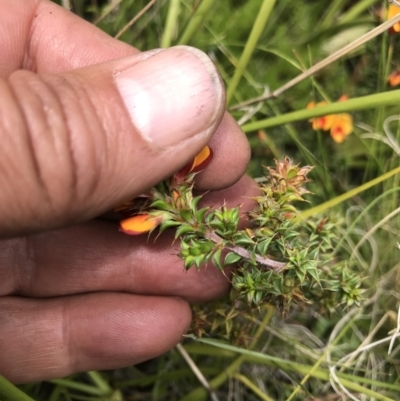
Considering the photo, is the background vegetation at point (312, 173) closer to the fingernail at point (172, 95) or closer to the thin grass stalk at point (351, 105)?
the thin grass stalk at point (351, 105)

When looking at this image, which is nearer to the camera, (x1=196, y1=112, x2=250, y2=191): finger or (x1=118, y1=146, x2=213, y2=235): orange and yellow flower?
(x1=118, y1=146, x2=213, y2=235): orange and yellow flower

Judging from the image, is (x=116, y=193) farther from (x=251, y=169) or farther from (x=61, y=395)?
(x=61, y=395)

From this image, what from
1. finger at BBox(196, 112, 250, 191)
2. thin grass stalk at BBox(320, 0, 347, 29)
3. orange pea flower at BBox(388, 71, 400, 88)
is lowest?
finger at BBox(196, 112, 250, 191)

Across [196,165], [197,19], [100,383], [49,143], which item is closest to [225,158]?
[196,165]

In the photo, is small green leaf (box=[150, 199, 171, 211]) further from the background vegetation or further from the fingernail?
the background vegetation

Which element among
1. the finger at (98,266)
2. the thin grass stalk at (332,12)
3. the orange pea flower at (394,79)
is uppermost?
the thin grass stalk at (332,12)

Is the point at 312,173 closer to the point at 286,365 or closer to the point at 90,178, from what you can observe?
the point at 286,365

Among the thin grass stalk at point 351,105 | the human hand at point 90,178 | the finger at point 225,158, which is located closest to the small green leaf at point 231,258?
the human hand at point 90,178

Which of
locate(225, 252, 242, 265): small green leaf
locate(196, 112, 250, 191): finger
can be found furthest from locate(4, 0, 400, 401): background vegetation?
locate(225, 252, 242, 265): small green leaf
